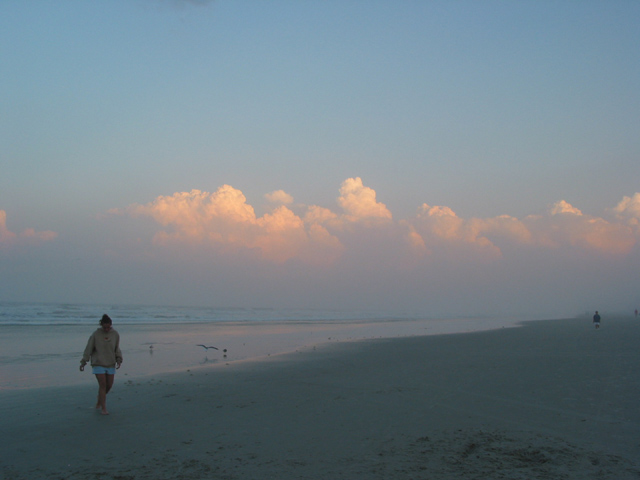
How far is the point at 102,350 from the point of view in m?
8.90

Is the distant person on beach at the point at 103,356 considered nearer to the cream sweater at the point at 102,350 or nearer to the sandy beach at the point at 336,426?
the cream sweater at the point at 102,350

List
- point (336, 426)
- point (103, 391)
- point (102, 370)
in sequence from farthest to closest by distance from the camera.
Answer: point (102, 370), point (103, 391), point (336, 426)

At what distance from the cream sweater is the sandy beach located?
0.96 m

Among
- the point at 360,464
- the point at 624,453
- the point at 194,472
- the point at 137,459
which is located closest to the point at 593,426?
the point at 624,453

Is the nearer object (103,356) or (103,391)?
(103,391)

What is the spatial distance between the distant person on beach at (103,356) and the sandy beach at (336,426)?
1.77 feet

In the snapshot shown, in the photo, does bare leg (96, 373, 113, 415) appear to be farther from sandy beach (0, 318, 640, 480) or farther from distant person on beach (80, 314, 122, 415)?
sandy beach (0, 318, 640, 480)

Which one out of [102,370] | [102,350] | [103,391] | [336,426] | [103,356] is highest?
[102,350]

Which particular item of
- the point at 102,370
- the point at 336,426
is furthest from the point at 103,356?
the point at 336,426

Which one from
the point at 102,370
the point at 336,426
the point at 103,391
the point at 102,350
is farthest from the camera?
the point at 102,350

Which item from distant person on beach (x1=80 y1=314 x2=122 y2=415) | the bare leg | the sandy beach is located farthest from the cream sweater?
the sandy beach

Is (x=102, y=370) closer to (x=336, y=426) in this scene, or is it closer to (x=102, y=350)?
(x=102, y=350)

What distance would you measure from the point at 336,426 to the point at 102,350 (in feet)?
15.7

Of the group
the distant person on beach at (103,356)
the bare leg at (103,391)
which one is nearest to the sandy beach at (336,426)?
the bare leg at (103,391)
